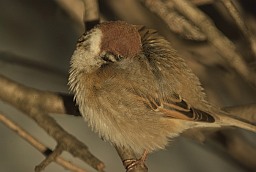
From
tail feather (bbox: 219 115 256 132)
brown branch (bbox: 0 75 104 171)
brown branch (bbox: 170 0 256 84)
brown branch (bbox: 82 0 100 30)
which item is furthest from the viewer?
brown branch (bbox: 82 0 100 30)

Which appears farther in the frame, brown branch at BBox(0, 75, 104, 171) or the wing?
the wing

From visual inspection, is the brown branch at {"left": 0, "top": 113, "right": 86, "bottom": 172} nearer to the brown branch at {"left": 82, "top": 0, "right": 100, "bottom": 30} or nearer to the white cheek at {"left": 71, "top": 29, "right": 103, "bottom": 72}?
the white cheek at {"left": 71, "top": 29, "right": 103, "bottom": 72}

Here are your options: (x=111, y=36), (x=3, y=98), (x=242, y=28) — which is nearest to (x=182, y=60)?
(x=111, y=36)

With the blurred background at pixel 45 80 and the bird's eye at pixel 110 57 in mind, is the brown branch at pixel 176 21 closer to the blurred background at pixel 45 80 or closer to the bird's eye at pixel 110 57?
the bird's eye at pixel 110 57

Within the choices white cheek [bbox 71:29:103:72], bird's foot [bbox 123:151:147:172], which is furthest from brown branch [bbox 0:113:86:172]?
white cheek [bbox 71:29:103:72]

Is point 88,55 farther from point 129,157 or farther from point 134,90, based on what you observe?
point 129,157

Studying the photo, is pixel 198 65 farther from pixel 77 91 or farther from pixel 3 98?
pixel 3 98

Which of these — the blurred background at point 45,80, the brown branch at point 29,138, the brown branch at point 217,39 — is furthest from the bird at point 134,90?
the blurred background at point 45,80

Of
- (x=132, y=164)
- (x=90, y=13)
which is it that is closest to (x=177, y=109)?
(x=132, y=164)

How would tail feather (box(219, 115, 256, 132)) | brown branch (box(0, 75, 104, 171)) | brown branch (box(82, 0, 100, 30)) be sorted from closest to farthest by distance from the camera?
brown branch (box(0, 75, 104, 171)) → tail feather (box(219, 115, 256, 132)) → brown branch (box(82, 0, 100, 30))
